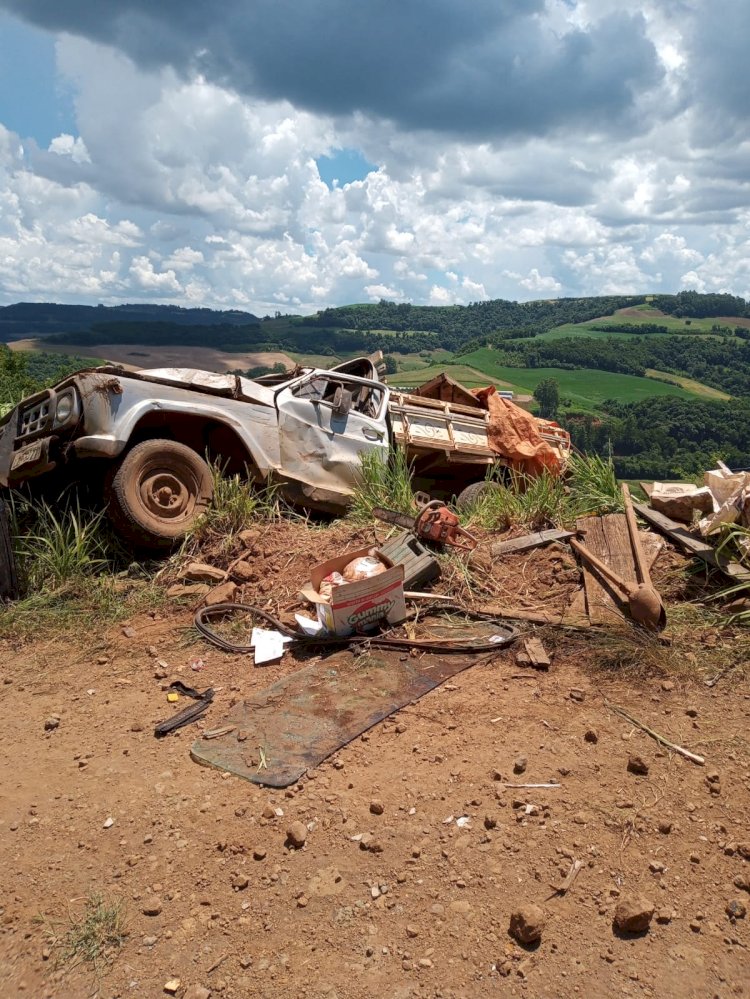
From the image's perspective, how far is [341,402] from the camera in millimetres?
7016

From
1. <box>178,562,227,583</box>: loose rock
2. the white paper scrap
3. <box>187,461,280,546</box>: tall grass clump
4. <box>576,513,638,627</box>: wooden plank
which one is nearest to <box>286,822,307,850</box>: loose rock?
the white paper scrap

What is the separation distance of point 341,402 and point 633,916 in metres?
5.43

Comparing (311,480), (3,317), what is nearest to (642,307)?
(3,317)

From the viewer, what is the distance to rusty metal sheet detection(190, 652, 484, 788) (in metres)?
3.30

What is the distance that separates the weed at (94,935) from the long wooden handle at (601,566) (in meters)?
3.29

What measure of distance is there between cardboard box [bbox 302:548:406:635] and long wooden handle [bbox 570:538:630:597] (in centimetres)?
140

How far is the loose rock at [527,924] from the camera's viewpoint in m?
2.29

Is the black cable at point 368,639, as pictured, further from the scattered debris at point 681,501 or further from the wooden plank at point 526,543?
the scattered debris at point 681,501

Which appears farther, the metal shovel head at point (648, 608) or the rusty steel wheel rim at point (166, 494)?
the rusty steel wheel rim at point (166, 494)

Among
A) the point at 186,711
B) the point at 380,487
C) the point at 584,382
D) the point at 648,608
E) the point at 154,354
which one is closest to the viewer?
the point at 186,711

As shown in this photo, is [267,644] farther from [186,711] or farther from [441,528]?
[441,528]

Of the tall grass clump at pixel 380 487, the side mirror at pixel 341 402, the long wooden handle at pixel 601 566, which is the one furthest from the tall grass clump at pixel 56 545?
the long wooden handle at pixel 601 566

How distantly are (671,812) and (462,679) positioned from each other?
1.36 meters

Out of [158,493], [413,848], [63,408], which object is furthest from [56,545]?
[413,848]
